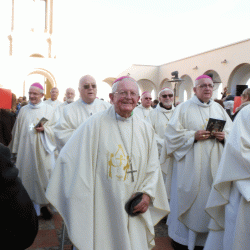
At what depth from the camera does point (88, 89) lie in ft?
14.5

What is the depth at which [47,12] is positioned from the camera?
91.1ft

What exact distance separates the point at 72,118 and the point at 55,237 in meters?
1.66

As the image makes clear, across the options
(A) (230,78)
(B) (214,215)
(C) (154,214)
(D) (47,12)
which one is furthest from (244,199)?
(D) (47,12)

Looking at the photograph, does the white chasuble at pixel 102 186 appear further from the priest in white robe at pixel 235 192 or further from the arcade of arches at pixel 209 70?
the arcade of arches at pixel 209 70

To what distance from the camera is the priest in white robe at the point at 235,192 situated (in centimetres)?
259

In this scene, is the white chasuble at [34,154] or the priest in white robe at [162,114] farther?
the priest in white robe at [162,114]

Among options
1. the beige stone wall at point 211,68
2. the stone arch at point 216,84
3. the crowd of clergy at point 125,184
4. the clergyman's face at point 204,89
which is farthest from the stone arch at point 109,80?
the crowd of clergy at point 125,184

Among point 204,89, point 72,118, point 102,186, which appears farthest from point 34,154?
point 204,89

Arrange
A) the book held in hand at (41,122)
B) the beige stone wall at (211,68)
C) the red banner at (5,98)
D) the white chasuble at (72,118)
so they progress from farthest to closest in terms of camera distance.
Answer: the beige stone wall at (211,68)
the book held in hand at (41,122)
the white chasuble at (72,118)
the red banner at (5,98)

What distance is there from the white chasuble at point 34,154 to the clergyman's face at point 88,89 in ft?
3.57

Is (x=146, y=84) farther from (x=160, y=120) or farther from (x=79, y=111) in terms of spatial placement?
(x=79, y=111)

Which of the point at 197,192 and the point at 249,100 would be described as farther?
the point at 249,100

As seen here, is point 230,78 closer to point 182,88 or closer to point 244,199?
point 182,88

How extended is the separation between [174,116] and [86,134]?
6.20 feet
